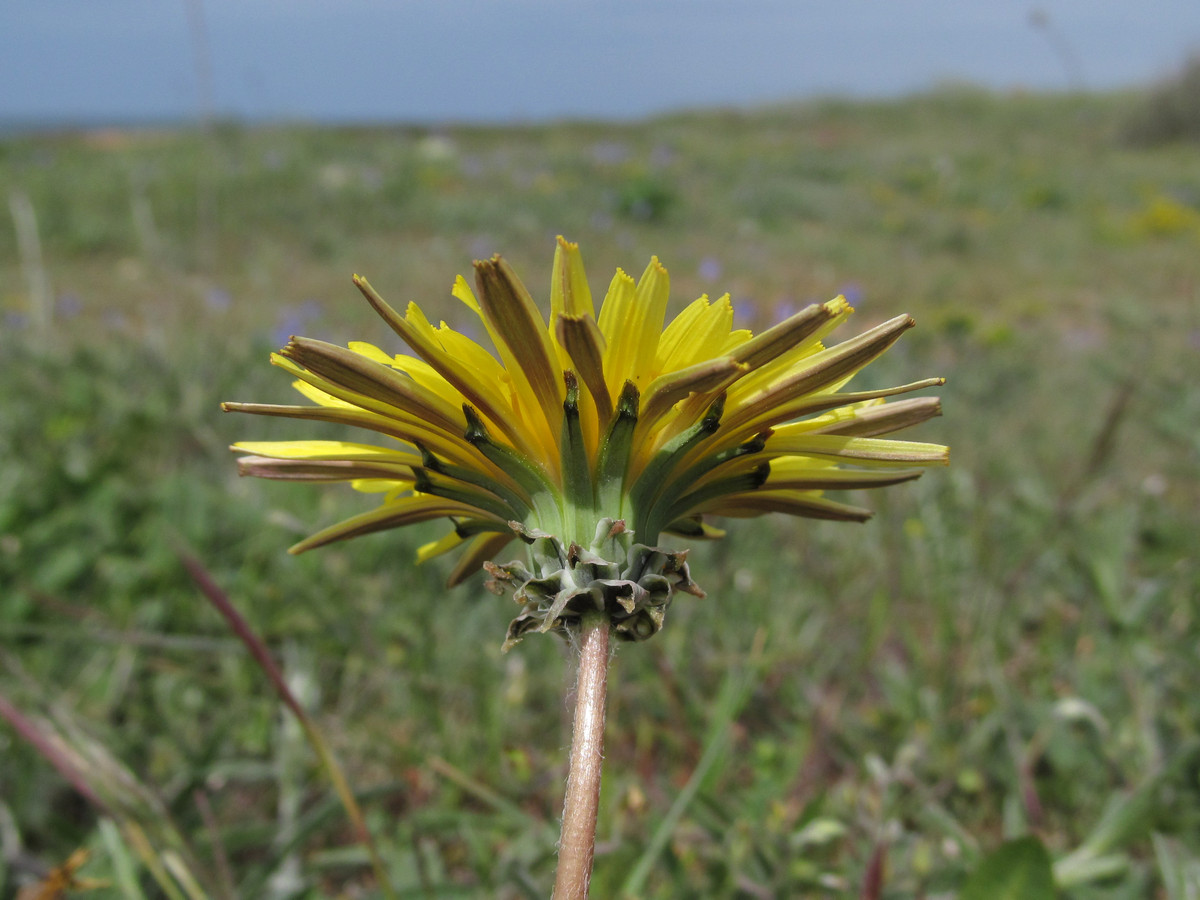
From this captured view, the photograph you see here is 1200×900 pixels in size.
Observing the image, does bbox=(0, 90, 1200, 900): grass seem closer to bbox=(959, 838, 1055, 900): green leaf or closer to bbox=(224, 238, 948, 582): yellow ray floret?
bbox=(959, 838, 1055, 900): green leaf

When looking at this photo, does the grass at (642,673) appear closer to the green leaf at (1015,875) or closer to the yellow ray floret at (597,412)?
the green leaf at (1015,875)

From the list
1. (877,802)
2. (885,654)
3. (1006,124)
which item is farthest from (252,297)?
(1006,124)

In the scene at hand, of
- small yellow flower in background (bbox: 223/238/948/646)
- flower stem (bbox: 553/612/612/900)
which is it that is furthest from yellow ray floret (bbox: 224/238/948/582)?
flower stem (bbox: 553/612/612/900)

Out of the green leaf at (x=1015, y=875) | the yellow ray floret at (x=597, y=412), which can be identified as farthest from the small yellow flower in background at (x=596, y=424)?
the green leaf at (x=1015, y=875)

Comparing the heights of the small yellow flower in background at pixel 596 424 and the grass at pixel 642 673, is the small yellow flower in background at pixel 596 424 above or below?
above

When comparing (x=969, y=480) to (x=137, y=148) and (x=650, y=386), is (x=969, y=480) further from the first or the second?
(x=137, y=148)
